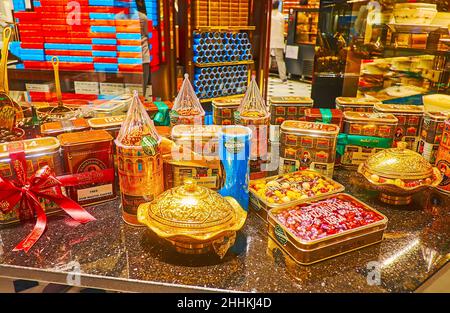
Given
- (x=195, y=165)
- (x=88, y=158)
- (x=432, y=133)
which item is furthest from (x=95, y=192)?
(x=432, y=133)

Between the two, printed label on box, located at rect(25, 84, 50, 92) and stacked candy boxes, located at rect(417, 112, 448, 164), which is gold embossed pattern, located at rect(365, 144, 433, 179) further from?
printed label on box, located at rect(25, 84, 50, 92)

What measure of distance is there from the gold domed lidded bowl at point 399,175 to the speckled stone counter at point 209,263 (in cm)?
14

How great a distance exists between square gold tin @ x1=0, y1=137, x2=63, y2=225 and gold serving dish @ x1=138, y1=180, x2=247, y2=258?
0.39 metres

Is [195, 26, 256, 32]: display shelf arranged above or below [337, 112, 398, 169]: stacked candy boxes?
above

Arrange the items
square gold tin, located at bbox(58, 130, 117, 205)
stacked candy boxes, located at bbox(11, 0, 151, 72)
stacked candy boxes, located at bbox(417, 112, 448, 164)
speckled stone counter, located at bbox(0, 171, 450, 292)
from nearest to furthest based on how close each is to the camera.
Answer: speckled stone counter, located at bbox(0, 171, 450, 292), square gold tin, located at bbox(58, 130, 117, 205), stacked candy boxes, located at bbox(417, 112, 448, 164), stacked candy boxes, located at bbox(11, 0, 151, 72)

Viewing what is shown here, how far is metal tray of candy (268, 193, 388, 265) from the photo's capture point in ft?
3.55

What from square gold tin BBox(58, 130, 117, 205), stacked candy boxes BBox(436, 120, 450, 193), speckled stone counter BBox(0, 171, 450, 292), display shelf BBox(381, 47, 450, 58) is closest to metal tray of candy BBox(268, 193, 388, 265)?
speckled stone counter BBox(0, 171, 450, 292)

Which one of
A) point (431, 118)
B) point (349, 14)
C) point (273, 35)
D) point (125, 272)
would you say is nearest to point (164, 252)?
point (125, 272)

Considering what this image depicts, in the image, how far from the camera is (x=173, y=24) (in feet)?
10.6

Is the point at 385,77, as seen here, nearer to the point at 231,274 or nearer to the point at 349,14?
the point at 349,14

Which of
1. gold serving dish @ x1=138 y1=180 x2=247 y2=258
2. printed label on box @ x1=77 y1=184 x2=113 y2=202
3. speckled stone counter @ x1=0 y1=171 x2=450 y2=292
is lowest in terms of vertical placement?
speckled stone counter @ x1=0 y1=171 x2=450 y2=292

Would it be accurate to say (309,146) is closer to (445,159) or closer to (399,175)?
(399,175)

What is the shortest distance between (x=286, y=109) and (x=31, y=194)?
1.30m
